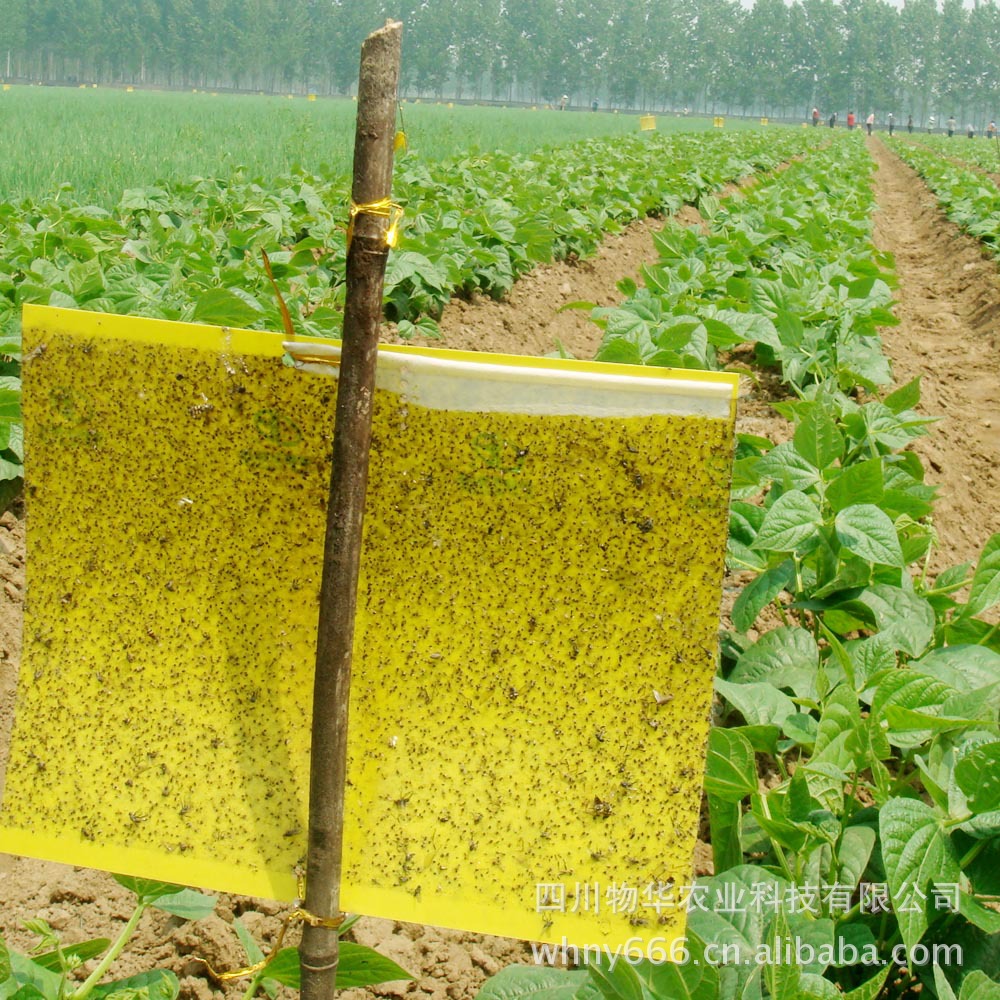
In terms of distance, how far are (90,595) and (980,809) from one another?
113cm

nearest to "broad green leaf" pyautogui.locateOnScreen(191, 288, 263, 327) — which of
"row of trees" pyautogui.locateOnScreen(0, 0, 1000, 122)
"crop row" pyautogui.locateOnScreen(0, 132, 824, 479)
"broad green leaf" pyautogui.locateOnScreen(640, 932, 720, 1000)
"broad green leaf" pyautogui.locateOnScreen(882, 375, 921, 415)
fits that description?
"crop row" pyautogui.locateOnScreen(0, 132, 824, 479)

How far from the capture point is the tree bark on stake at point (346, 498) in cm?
104

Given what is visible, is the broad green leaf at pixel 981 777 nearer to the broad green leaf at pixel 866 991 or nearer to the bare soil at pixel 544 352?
the broad green leaf at pixel 866 991

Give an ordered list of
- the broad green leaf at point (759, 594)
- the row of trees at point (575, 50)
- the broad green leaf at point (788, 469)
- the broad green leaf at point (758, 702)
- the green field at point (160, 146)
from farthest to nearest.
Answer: the row of trees at point (575, 50)
the green field at point (160, 146)
the broad green leaf at point (788, 469)
the broad green leaf at point (759, 594)
the broad green leaf at point (758, 702)

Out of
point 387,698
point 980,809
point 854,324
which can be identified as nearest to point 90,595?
point 387,698

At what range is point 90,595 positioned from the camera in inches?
51.7

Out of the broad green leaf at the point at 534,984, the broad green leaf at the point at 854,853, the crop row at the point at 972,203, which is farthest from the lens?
the crop row at the point at 972,203

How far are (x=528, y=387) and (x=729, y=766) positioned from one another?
0.61 meters

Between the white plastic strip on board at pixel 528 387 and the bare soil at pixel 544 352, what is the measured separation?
941 mm

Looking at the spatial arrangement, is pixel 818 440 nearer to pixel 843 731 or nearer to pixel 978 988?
pixel 843 731

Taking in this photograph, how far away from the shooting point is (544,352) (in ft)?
18.2

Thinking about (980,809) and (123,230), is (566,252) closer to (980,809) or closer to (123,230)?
(123,230)

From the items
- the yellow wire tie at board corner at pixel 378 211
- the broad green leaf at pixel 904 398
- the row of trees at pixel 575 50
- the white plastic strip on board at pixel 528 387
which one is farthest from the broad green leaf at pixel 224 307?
the row of trees at pixel 575 50

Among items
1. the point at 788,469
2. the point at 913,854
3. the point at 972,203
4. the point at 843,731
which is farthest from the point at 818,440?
the point at 972,203
